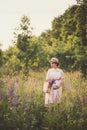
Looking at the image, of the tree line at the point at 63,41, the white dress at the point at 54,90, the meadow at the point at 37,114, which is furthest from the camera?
the tree line at the point at 63,41

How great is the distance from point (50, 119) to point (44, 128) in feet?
0.72

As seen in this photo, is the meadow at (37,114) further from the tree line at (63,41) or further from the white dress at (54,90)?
the tree line at (63,41)

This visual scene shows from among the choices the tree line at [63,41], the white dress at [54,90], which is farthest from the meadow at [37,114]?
the tree line at [63,41]

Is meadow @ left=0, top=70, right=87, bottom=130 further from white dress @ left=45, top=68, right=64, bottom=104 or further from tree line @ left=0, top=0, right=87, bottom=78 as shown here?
tree line @ left=0, top=0, right=87, bottom=78

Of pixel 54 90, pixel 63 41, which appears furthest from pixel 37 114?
pixel 63 41

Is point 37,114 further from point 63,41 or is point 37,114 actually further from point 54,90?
point 63,41

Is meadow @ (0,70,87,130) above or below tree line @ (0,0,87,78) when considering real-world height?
below

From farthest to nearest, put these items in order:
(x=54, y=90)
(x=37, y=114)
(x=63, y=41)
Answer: (x=63, y=41), (x=54, y=90), (x=37, y=114)

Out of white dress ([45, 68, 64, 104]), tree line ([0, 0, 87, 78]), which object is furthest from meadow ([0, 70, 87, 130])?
tree line ([0, 0, 87, 78])

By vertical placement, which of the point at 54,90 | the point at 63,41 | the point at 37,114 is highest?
the point at 63,41

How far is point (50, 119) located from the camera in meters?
6.98

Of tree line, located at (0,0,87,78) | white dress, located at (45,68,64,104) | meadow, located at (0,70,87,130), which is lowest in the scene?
meadow, located at (0,70,87,130)

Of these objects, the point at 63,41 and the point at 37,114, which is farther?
the point at 63,41

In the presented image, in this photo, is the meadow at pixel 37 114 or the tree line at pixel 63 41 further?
the tree line at pixel 63 41
